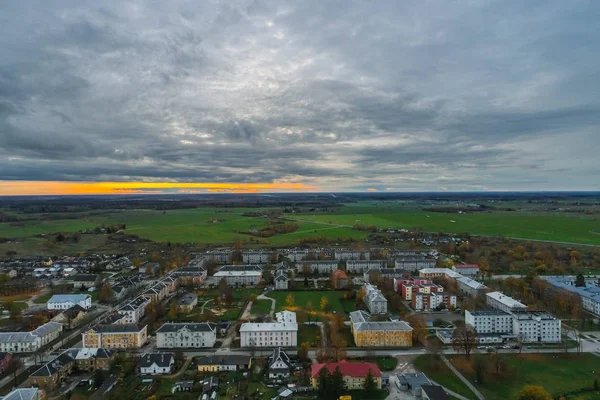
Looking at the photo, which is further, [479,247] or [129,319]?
[479,247]

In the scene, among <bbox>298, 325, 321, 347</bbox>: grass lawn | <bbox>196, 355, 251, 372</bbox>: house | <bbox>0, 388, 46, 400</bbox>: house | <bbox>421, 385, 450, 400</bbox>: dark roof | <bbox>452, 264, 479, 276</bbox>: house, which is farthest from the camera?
<bbox>452, 264, 479, 276</bbox>: house

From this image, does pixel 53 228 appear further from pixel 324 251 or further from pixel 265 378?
pixel 265 378

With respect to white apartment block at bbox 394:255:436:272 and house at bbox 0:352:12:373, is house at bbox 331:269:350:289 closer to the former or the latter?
white apartment block at bbox 394:255:436:272

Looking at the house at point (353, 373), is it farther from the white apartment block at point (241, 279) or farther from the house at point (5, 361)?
the white apartment block at point (241, 279)

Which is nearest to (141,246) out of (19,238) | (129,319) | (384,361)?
(19,238)

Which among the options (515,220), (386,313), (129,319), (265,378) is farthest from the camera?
(515,220)

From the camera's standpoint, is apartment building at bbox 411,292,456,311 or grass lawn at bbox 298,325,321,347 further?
apartment building at bbox 411,292,456,311

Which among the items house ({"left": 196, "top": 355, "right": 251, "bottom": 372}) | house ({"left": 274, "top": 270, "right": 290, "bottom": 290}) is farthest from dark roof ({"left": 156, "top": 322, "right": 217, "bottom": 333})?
house ({"left": 274, "top": 270, "right": 290, "bottom": 290})

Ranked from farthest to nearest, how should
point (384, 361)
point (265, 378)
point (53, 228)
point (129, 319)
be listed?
point (53, 228) → point (129, 319) → point (384, 361) → point (265, 378)
